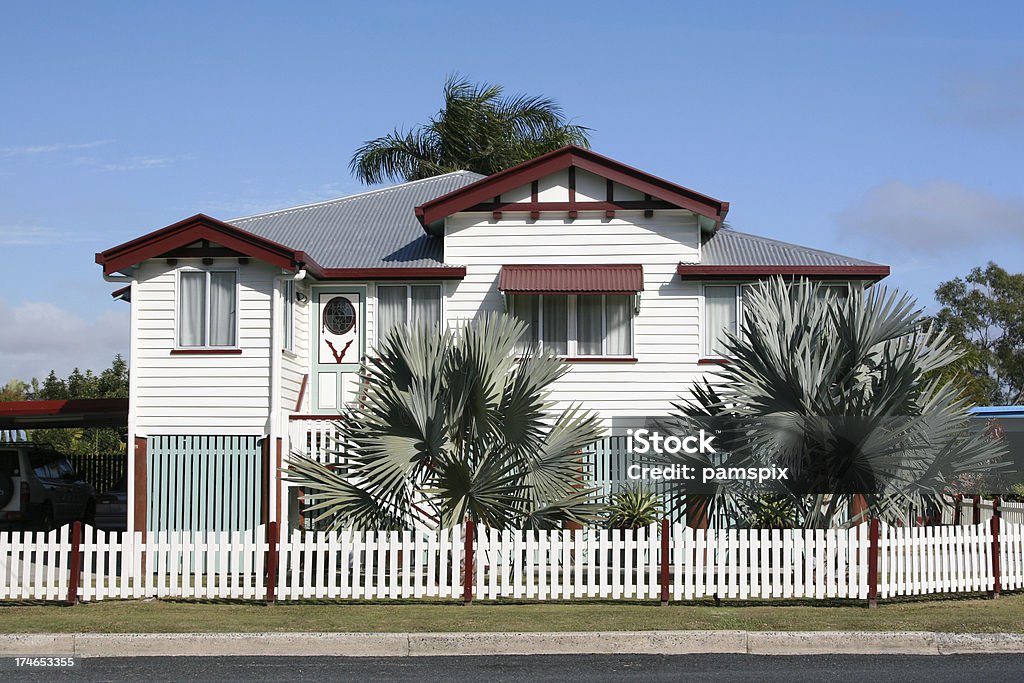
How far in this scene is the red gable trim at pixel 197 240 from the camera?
61.9 feet

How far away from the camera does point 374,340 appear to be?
20875 mm

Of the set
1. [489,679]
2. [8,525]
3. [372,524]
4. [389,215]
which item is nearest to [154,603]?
[372,524]

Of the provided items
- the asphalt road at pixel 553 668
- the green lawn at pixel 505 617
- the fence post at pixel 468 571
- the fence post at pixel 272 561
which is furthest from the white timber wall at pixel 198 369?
the asphalt road at pixel 553 668

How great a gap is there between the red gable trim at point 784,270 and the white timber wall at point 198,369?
699 cm

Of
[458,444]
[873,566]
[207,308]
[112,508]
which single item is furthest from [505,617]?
[112,508]

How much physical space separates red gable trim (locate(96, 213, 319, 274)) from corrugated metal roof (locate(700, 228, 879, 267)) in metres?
6.69

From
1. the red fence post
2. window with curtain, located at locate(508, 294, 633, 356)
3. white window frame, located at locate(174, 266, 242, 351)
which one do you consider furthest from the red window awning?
the red fence post

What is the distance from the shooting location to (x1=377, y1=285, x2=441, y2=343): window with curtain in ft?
68.8

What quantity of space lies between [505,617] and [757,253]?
10.7 metres

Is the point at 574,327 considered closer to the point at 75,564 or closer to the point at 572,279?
the point at 572,279

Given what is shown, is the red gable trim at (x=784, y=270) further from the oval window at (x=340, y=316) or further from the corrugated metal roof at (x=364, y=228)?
the oval window at (x=340, y=316)

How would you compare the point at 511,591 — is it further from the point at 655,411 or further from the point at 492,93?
the point at 492,93

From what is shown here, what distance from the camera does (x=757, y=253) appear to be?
21.4 metres

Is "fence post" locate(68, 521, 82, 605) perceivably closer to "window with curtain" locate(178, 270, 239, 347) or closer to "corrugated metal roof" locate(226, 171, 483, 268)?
"window with curtain" locate(178, 270, 239, 347)
